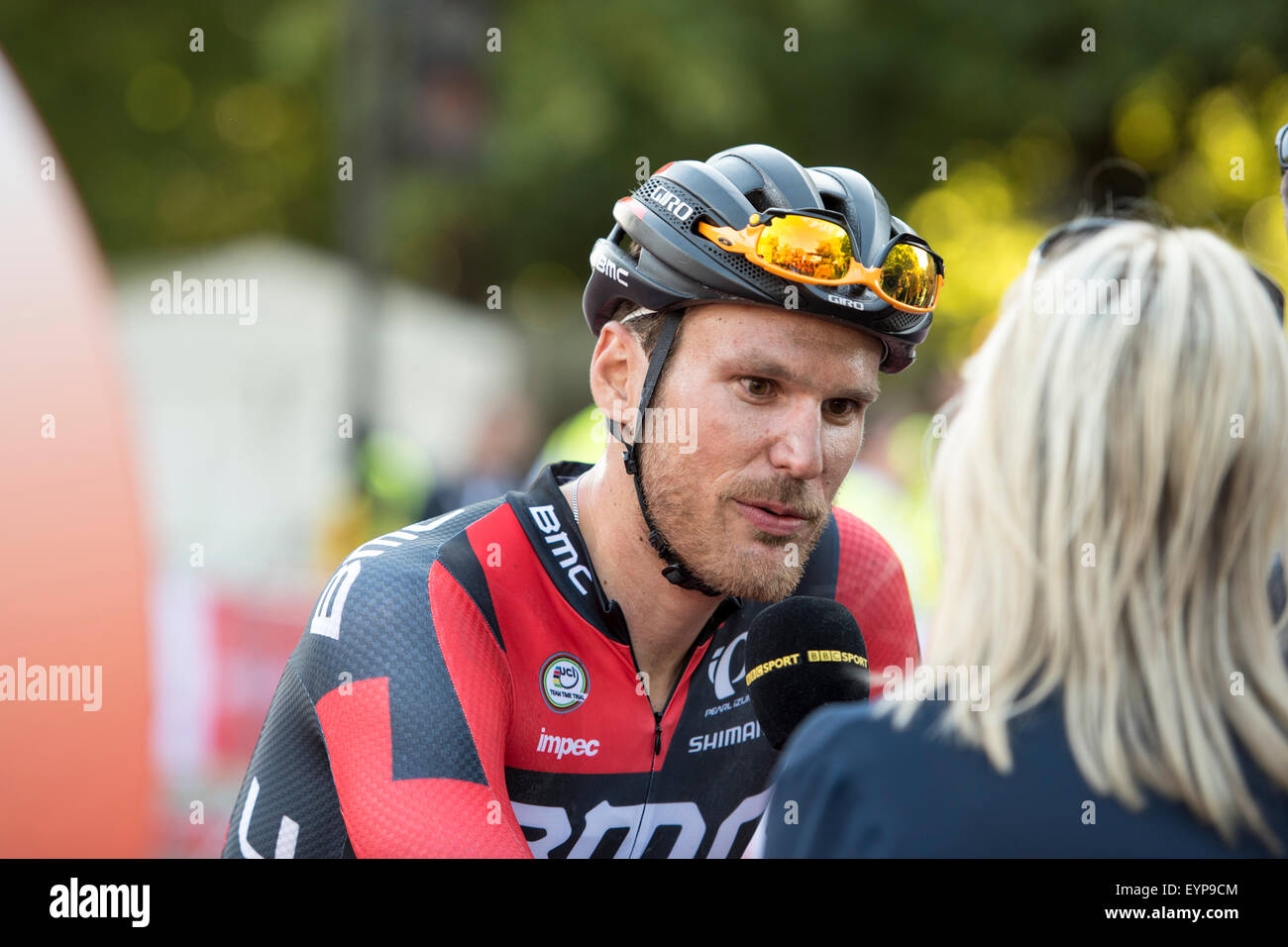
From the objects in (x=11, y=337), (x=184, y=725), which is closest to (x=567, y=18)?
(x=184, y=725)

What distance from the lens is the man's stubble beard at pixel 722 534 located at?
293 cm

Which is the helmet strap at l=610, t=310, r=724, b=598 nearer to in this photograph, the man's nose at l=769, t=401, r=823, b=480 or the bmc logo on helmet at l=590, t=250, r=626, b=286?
the bmc logo on helmet at l=590, t=250, r=626, b=286

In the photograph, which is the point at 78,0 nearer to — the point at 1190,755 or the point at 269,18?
the point at 269,18

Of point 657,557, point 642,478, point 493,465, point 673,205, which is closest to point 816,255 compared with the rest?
point 673,205

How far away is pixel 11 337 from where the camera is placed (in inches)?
147

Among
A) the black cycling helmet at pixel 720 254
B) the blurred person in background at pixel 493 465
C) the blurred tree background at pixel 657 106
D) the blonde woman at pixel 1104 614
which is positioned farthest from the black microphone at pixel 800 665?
the blurred tree background at pixel 657 106

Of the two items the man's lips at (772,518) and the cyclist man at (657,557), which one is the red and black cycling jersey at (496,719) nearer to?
the cyclist man at (657,557)

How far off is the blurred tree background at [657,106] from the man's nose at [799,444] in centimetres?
1010

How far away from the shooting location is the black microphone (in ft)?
8.59

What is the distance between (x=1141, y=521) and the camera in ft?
6.10

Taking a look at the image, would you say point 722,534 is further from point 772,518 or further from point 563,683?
point 563,683

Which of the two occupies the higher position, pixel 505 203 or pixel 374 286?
pixel 505 203

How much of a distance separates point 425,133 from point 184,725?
24.3ft

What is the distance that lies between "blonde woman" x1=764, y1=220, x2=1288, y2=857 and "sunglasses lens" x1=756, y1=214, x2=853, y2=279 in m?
0.94
